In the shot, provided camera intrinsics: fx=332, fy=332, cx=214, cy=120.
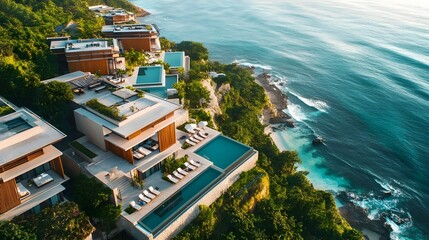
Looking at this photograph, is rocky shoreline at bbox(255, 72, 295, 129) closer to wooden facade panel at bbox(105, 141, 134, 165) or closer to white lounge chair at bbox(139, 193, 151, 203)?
wooden facade panel at bbox(105, 141, 134, 165)

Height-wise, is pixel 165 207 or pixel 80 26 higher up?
pixel 80 26

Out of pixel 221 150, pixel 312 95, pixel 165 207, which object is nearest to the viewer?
pixel 165 207

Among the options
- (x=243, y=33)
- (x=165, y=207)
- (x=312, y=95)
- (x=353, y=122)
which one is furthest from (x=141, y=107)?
(x=243, y=33)

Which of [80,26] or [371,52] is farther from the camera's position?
[371,52]

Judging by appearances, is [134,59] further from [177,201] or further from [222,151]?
[177,201]

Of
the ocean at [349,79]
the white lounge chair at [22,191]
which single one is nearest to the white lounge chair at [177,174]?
the white lounge chair at [22,191]

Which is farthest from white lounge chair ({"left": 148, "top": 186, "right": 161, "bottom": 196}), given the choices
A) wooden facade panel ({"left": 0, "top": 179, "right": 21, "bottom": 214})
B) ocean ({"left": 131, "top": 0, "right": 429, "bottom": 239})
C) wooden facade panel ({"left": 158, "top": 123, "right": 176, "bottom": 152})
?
ocean ({"left": 131, "top": 0, "right": 429, "bottom": 239})

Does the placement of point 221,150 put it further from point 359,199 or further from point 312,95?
point 312,95
